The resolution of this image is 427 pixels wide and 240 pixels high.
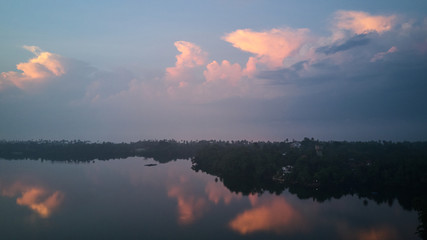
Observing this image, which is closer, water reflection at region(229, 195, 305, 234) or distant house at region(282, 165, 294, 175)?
water reflection at region(229, 195, 305, 234)

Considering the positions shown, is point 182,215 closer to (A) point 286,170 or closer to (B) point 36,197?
(B) point 36,197

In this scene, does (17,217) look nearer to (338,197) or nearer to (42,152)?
(338,197)

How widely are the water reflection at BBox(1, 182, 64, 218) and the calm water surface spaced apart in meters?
0.05

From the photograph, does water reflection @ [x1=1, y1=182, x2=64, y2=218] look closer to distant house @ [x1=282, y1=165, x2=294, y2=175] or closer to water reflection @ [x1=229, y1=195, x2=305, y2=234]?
water reflection @ [x1=229, y1=195, x2=305, y2=234]

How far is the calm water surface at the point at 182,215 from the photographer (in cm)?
1141

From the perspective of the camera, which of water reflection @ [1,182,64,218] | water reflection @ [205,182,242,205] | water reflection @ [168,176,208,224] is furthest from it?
water reflection @ [205,182,242,205]

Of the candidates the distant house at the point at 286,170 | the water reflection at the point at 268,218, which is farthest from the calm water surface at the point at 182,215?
the distant house at the point at 286,170

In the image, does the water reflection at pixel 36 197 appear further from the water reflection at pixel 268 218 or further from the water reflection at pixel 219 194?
the water reflection at pixel 268 218

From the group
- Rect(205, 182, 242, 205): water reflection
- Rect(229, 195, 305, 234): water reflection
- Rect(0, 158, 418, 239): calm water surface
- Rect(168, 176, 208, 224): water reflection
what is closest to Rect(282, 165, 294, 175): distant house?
Rect(0, 158, 418, 239): calm water surface

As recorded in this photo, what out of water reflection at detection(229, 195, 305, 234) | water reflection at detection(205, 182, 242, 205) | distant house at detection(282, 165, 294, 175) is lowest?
water reflection at detection(229, 195, 305, 234)

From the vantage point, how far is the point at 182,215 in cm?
1372

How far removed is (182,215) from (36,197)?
1016 cm

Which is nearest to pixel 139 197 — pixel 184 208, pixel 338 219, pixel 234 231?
pixel 184 208

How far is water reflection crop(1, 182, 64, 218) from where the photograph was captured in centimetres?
1497
